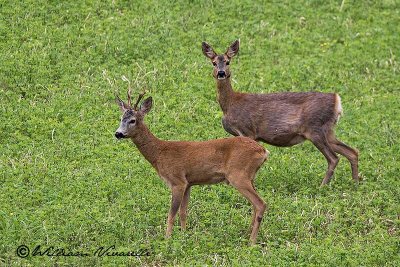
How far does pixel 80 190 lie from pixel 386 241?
143 inches

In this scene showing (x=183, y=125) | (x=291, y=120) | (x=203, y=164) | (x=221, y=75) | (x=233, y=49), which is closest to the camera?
(x=203, y=164)

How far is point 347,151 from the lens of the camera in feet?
45.3

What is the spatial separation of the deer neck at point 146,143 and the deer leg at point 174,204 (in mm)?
619

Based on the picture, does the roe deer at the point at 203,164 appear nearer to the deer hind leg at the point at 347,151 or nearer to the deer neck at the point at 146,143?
the deer neck at the point at 146,143

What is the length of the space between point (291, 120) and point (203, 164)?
8.35 feet

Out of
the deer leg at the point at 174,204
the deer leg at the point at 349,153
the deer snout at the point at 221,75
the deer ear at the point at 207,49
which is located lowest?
the deer leg at the point at 349,153

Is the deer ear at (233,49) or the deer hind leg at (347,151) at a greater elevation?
the deer ear at (233,49)

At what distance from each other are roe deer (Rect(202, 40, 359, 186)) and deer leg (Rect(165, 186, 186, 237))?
2473mm

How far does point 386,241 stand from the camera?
1101 cm

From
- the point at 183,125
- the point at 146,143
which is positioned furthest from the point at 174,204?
the point at 183,125

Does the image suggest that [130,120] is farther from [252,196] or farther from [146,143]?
[252,196]

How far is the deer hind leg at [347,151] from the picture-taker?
44.7 feet

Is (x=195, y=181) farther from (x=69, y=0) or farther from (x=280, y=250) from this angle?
(x=69, y=0)

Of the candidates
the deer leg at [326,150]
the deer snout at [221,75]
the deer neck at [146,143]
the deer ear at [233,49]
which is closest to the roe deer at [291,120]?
the deer leg at [326,150]
